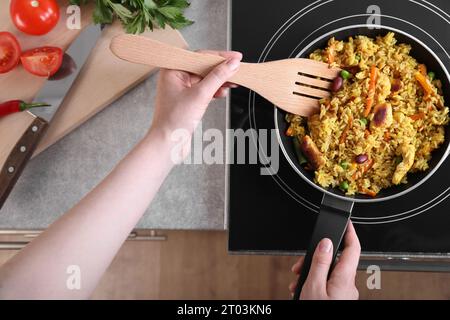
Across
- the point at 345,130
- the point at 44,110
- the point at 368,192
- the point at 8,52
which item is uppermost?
the point at 8,52

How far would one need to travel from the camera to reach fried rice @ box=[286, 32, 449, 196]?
820 mm

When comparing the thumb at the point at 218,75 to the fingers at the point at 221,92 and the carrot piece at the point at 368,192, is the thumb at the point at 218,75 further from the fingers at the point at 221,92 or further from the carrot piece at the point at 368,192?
the carrot piece at the point at 368,192

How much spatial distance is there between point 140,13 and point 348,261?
2.06ft

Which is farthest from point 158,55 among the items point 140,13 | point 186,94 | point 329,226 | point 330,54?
point 329,226

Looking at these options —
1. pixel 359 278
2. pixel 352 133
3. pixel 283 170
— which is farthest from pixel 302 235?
pixel 359 278

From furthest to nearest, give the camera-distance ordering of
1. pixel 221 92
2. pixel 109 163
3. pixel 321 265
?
1. pixel 109 163
2. pixel 221 92
3. pixel 321 265

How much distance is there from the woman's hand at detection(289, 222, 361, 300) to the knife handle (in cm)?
61

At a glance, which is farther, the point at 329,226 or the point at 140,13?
the point at 140,13

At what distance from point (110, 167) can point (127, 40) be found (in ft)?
1.13

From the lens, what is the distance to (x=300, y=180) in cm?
94

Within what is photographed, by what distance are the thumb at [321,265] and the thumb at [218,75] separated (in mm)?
326

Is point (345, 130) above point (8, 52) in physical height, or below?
below

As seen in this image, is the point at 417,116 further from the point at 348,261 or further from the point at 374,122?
the point at 348,261
